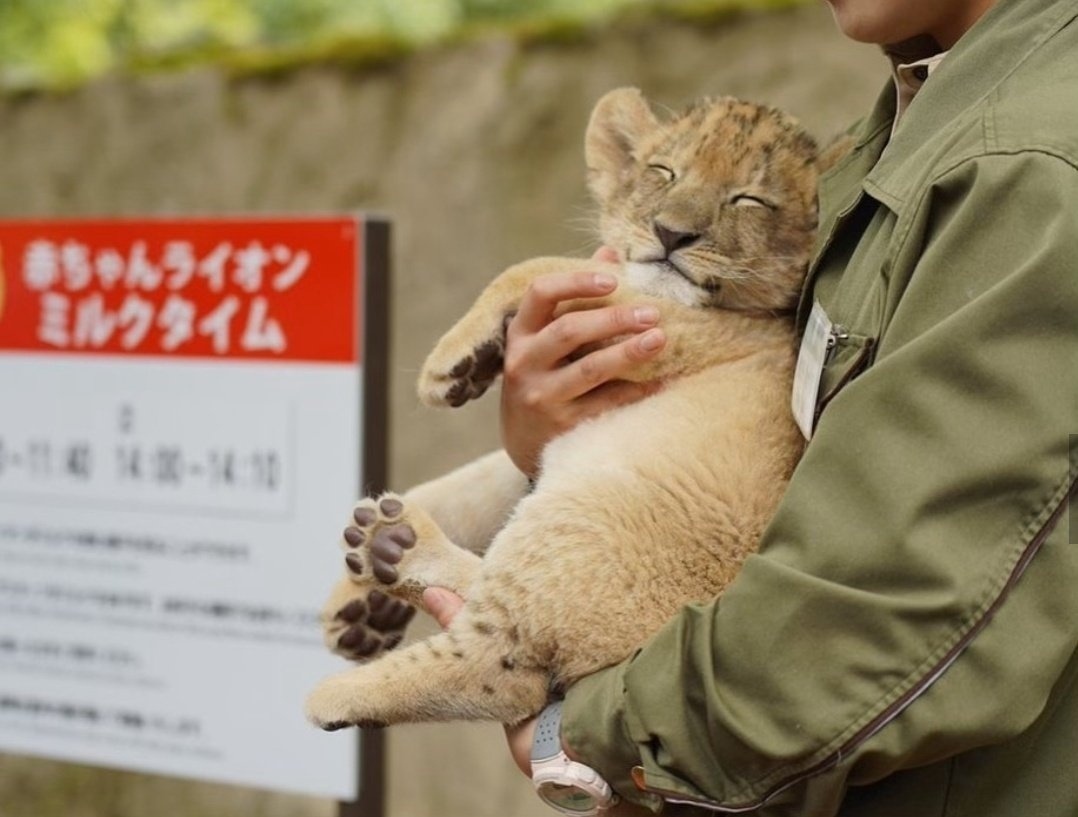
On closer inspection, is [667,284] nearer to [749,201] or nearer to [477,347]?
[749,201]

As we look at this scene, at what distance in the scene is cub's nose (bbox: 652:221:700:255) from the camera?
101 inches

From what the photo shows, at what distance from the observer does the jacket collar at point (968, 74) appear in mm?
1765

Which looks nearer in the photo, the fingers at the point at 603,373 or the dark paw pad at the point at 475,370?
the fingers at the point at 603,373

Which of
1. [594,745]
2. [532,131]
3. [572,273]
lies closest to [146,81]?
[532,131]

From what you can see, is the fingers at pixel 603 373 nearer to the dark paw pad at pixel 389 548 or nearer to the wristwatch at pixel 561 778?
the dark paw pad at pixel 389 548

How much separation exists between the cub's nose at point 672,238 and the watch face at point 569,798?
1.02 metres

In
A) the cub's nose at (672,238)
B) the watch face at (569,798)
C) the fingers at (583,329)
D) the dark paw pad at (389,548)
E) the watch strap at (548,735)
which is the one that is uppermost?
the cub's nose at (672,238)

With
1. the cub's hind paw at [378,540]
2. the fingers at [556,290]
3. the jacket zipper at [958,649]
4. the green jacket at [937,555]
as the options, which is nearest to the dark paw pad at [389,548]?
the cub's hind paw at [378,540]

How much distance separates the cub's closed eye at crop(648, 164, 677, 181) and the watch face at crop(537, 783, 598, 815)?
1198 millimetres

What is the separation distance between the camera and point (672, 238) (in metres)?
2.57

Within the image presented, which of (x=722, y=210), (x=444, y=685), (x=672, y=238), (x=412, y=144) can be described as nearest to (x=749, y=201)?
(x=722, y=210)

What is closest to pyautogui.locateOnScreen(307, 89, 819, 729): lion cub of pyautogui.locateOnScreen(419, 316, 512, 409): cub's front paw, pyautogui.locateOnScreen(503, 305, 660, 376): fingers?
pyautogui.locateOnScreen(419, 316, 512, 409): cub's front paw

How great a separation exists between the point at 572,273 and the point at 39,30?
23.7 feet

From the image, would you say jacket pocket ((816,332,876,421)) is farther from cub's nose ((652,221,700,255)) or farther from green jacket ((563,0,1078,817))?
cub's nose ((652,221,700,255))
